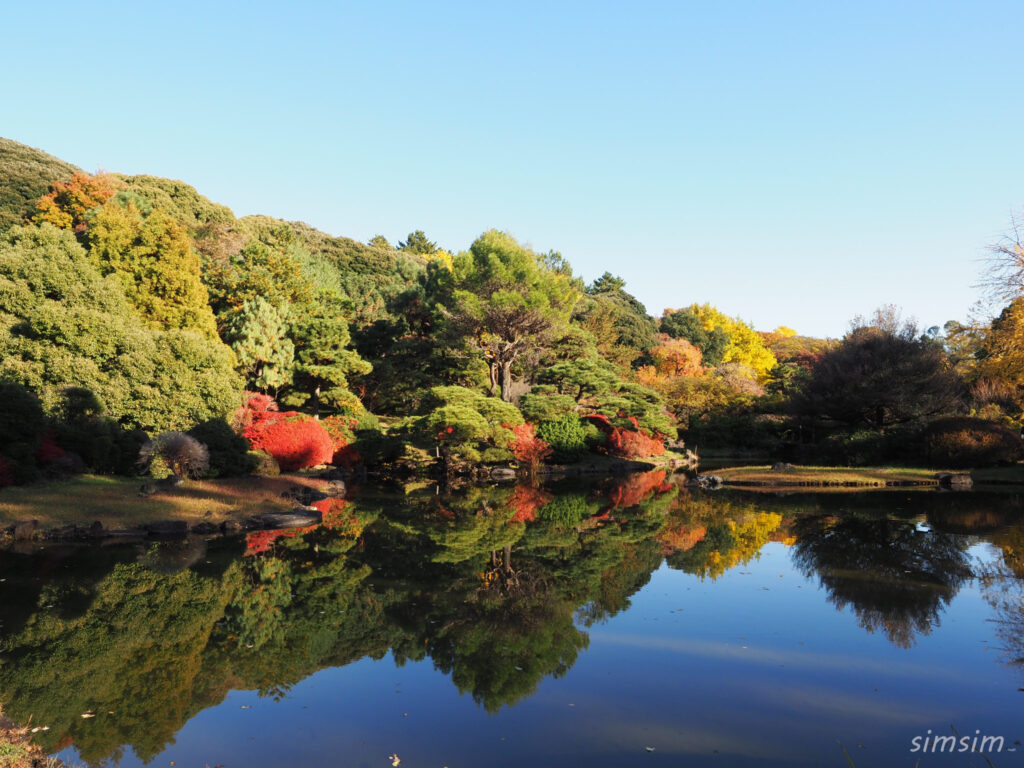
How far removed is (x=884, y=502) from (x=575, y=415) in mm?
13784

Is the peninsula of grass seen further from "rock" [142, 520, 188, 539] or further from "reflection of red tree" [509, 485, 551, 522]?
"rock" [142, 520, 188, 539]

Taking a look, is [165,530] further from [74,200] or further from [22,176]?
[22,176]

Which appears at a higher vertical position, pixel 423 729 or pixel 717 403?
pixel 717 403

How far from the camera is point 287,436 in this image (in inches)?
908

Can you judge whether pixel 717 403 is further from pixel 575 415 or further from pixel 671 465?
pixel 575 415

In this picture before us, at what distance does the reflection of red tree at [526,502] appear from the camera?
1634 cm

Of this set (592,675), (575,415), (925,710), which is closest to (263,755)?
(592,675)

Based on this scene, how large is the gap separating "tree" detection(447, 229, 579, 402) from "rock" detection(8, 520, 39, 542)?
18792 millimetres

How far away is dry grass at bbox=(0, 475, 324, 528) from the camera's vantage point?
44.4 ft

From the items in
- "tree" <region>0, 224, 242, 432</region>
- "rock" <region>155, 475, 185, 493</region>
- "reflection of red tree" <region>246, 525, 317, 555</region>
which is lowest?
"reflection of red tree" <region>246, 525, 317, 555</region>

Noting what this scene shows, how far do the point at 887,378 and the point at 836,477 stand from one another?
21.0 feet

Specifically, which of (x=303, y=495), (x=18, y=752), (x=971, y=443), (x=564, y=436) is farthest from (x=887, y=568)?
(x=564, y=436)

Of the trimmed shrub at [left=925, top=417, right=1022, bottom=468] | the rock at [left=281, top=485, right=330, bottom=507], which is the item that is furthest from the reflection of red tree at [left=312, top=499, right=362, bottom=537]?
the trimmed shrub at [left=925, top=417, right=1022, bottom=468]

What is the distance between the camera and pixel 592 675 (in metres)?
6.48
